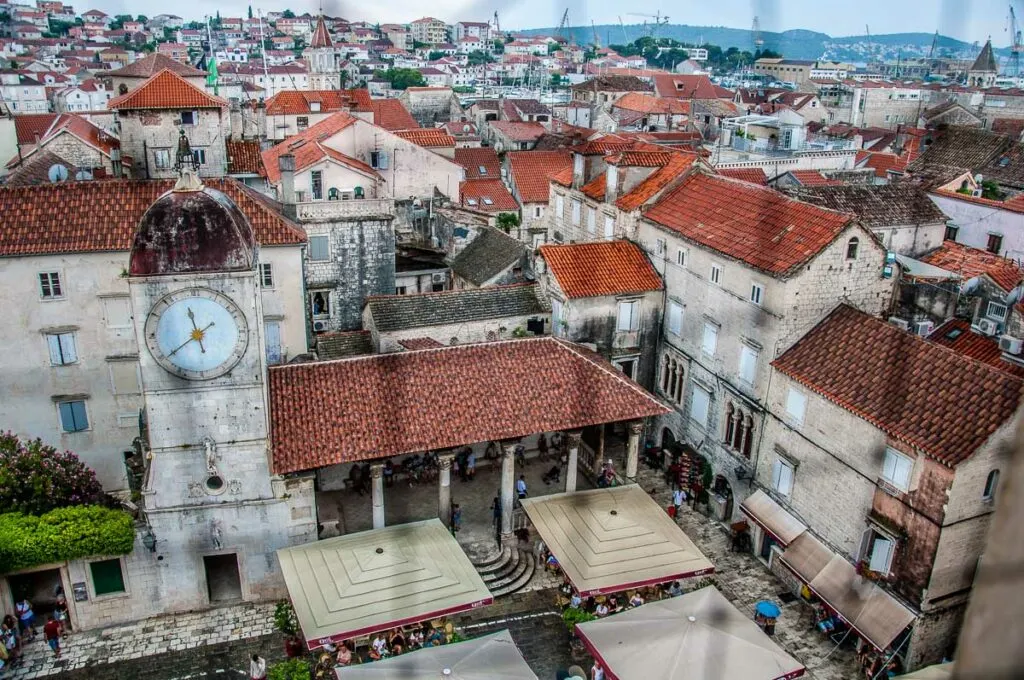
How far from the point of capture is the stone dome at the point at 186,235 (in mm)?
7848

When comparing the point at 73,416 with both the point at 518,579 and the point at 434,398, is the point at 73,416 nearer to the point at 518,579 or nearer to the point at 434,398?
the point at 434,398

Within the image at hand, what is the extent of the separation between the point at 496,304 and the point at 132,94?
870cm

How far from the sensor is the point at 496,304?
503 inches

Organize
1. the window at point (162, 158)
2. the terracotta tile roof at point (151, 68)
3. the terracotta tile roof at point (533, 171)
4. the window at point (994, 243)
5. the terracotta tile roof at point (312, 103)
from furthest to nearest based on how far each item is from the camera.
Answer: the terracotta tile roof at point (312, 103), the terracotta tile roof at point (533, 171), the terracotta tile roof at point (151, 68), the window at point (162, 158), the window at point (994, 243)

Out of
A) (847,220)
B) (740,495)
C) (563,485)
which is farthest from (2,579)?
(847,220)

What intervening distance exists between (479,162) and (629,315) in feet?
45.2

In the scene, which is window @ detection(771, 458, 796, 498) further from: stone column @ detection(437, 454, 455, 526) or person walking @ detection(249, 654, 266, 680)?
person walking @ detection(249, 654, 266, 680)

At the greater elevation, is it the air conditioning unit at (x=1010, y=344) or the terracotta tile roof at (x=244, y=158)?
the terracotta tile roof at (x=244, y=158)

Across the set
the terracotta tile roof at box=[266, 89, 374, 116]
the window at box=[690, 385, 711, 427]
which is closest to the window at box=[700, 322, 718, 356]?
the window at box=[690, 385, 711, 427]

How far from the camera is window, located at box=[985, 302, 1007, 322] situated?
10960 millimetres

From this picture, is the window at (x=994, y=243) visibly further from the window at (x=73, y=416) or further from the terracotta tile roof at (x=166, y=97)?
the window at (x=73, y=416)

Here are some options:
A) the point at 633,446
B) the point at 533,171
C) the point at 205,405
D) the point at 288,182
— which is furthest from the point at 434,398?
the point at 533,171

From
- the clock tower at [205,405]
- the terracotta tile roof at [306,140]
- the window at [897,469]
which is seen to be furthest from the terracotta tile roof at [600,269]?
the terracotta tile roof at [306,140]

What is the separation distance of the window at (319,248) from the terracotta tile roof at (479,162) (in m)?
10.6
